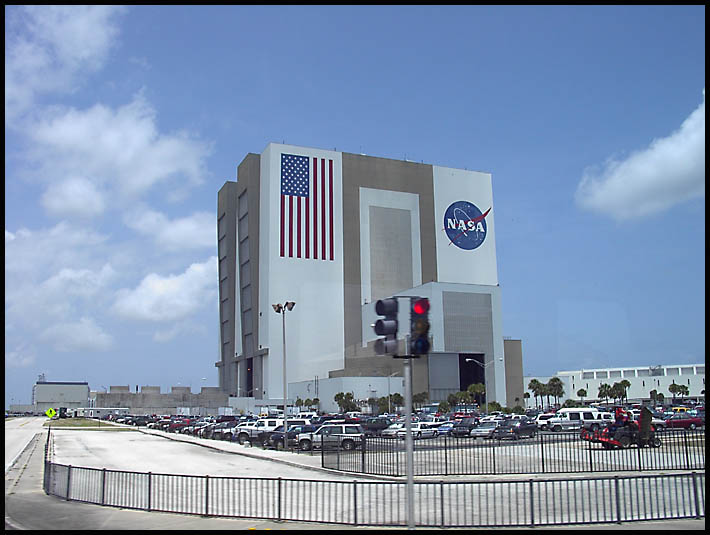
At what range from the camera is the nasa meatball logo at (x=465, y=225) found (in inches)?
5443

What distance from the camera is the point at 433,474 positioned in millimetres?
24594

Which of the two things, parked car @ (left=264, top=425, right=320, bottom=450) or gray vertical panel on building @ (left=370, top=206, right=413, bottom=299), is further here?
gray vertical panel on building @ (left=370, top=206, right=413, bottom=299)

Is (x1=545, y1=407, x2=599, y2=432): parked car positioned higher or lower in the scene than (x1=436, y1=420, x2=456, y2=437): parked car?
higher

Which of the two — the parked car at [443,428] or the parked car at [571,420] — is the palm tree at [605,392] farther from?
the parked car at [571,420]

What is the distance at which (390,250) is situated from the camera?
437ft

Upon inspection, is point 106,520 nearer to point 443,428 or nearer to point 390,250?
point 443,428

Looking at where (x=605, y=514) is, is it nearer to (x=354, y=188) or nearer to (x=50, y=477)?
(x=50, y=477)

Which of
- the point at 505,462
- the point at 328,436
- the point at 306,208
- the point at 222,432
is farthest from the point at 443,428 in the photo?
the point at 306,208

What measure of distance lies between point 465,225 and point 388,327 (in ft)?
425

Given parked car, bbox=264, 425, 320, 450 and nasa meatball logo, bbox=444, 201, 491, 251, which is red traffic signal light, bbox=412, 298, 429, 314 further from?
nasa meatball logo, bbox=444, 201, 491, 251

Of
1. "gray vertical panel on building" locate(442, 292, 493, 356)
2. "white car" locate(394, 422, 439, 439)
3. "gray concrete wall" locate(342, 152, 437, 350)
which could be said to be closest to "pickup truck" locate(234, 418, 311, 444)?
"white car" locate(394, 422, 439, 439)

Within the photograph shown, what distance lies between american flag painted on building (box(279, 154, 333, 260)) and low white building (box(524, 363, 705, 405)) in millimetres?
68226

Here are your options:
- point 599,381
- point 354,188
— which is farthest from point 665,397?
point 354,188

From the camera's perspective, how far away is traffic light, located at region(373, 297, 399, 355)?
1216 cm
